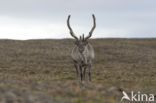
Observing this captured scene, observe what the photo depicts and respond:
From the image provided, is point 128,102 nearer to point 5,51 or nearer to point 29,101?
point 29,101

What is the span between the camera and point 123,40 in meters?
74.4

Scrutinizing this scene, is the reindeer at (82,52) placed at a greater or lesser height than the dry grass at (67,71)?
greater

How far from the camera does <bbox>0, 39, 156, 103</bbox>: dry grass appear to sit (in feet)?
45.5

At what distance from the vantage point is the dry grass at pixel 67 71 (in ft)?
45.5

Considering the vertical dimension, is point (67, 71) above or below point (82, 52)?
below

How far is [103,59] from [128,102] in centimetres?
3478

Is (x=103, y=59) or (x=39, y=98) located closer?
(x=39, y=98)

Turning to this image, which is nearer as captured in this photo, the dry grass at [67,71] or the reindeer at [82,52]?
the dry grass at [67,71]

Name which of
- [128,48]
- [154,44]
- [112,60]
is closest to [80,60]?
[112,60]

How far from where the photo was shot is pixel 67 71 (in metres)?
37.8

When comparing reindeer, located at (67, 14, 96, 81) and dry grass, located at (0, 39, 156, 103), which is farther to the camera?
reindeer, located at (67, 14, 96, 81)

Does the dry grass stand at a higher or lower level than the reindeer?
lower

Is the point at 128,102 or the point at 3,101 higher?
the point at 3,101

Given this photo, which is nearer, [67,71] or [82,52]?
[82,52]
